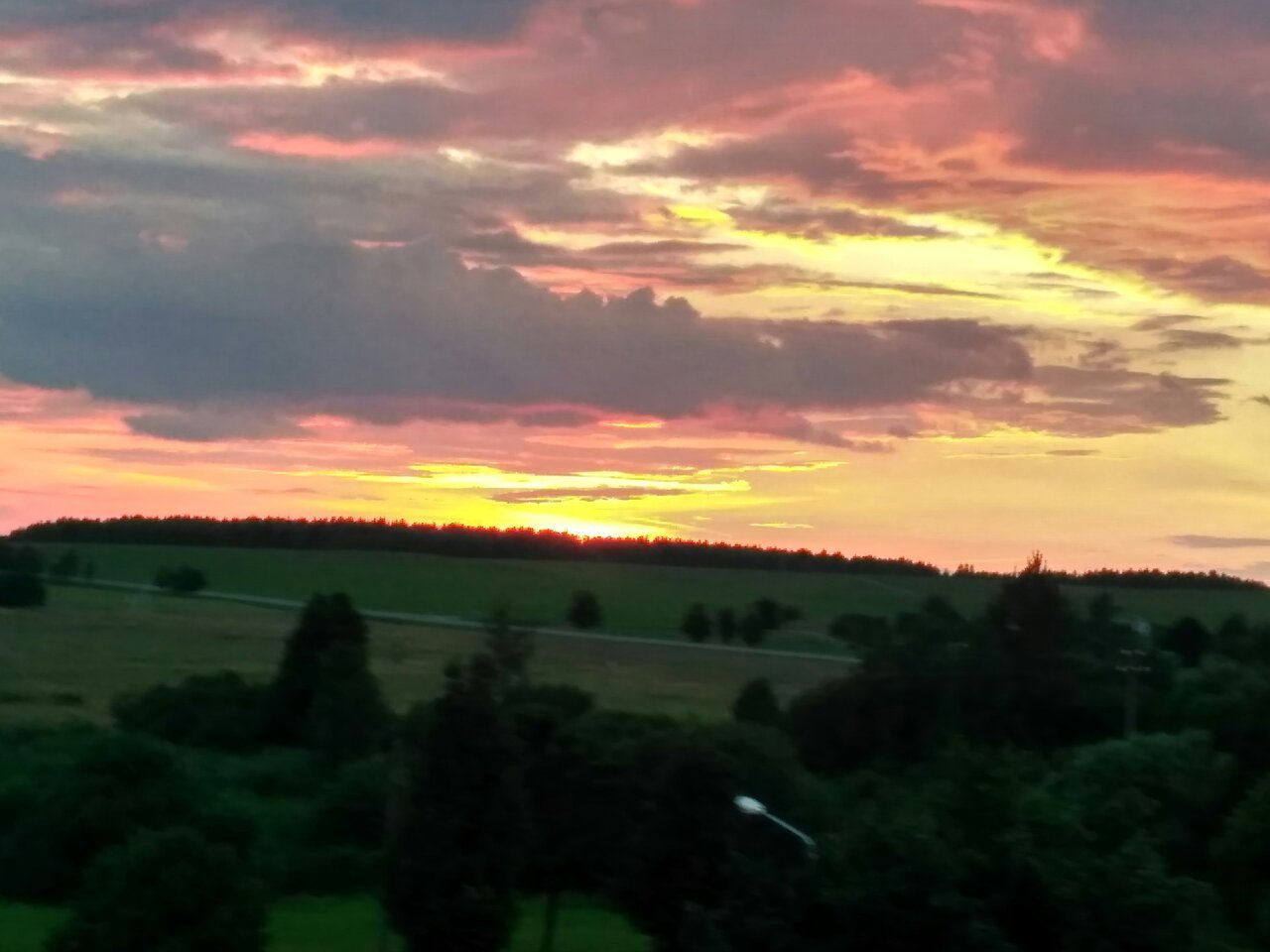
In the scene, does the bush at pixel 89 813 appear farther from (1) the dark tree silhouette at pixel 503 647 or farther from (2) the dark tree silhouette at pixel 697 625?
(2) the dark tree silhouette at pixel 697 625

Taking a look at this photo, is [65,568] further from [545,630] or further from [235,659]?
[545,630]

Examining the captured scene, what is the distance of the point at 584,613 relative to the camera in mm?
104875

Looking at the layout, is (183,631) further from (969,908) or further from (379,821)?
(969,908)

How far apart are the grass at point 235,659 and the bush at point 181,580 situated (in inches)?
209

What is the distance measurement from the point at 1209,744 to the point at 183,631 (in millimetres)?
56159

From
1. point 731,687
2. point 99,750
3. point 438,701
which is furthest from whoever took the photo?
point 731,687

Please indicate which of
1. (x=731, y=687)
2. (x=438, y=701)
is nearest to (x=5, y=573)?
(x=731, y=687)

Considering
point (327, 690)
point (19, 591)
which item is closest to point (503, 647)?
point (327, 690)

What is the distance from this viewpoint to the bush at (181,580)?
110 metres

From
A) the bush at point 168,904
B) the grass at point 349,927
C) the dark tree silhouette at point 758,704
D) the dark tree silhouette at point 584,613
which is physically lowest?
the grass at point 349,927

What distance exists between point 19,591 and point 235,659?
1944cm

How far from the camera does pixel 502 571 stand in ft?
391

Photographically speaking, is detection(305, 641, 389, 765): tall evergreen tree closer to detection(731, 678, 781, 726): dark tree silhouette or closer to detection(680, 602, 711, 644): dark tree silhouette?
detection(731, 678, 781, 726): dark tree silhouette

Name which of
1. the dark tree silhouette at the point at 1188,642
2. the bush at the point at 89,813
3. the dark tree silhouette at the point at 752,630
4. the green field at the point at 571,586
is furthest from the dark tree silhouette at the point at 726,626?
the bush at the point at 89,813
